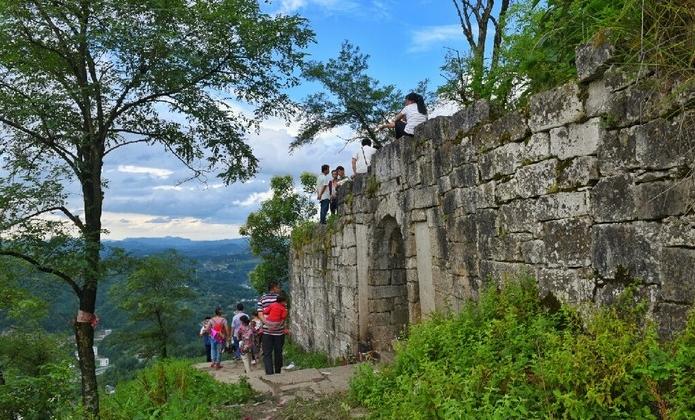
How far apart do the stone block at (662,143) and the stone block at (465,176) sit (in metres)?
2.21

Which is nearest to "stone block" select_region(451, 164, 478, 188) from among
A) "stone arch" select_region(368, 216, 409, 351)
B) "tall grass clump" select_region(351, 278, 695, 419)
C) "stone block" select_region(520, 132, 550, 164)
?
"stone block" select_region(520, 132, 550, 164)

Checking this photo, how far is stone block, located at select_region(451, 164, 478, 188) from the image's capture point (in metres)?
5.54

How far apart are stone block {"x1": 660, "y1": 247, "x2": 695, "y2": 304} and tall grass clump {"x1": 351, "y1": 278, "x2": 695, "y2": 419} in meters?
0.18

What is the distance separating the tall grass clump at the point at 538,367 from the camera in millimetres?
2877

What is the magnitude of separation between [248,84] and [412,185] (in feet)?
12.8

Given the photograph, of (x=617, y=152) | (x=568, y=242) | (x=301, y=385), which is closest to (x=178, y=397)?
(x=301, y=385)

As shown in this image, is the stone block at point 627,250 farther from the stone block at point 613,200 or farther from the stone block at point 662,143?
the stone block at point 662,143

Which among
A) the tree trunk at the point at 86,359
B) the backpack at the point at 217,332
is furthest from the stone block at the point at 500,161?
the backpack at the point at 217,332

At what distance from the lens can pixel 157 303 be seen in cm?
2341

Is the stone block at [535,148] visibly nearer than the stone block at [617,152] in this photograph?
No

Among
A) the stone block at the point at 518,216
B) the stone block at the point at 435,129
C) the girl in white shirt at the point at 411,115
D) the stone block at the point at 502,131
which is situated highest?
the girl in white shirt at the point at 411,115

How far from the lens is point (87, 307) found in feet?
30.3

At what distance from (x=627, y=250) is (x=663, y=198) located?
0.43 meters

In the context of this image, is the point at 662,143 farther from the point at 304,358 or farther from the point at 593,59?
the point at 304,358
